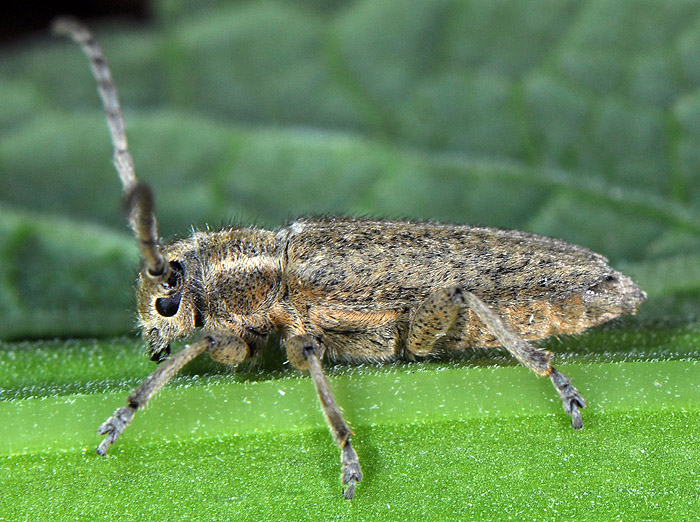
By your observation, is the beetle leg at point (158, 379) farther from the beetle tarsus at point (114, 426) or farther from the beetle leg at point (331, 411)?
the beetle leg at point (331, 411)

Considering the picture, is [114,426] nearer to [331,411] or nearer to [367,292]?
[331,411]

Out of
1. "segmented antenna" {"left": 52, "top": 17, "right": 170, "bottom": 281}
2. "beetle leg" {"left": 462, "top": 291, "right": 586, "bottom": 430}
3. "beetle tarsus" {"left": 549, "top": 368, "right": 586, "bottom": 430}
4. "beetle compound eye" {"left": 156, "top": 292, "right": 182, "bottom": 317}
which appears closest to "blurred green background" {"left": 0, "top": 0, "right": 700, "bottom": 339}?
"segmented antenna" {"left": 52, "top": 17, "right": 170, "bottom": 281}

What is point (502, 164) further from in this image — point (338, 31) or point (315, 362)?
point (315, 362)

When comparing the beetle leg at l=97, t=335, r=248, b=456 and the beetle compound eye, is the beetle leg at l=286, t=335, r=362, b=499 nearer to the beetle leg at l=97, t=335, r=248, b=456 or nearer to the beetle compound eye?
the beetle leg at l=97, t=335, r=248, b=456

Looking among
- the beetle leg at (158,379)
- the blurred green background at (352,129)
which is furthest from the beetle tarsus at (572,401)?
the blurred green background at (352,129)

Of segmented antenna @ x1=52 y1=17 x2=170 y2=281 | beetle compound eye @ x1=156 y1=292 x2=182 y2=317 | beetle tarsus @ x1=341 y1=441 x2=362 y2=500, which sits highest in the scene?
segmented antenna @ x1=52 y1=17 x2=170 y2=281

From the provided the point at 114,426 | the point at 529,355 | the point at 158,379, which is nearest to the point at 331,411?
the point at 158,379

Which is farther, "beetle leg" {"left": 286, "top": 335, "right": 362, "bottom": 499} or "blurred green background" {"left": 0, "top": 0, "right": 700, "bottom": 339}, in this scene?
"blurred green background" {"left": 0, "top": 0, "right": 700, "bottom": 339}

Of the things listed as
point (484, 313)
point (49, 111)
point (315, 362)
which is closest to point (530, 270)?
point (484, 313)
